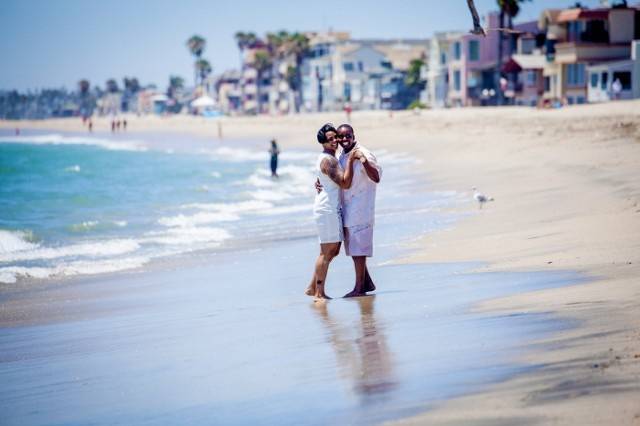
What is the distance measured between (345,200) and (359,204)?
134mm

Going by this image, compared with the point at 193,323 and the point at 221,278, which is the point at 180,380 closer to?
the point at 193,323

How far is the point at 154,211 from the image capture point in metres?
24.4

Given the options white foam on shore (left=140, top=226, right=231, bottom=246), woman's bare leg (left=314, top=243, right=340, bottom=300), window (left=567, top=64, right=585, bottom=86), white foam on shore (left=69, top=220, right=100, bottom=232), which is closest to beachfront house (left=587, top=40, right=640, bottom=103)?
window (left=567, top=64, right=585, bottom=86)

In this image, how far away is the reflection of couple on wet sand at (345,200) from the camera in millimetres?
8406

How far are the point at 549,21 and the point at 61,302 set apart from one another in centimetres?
5611

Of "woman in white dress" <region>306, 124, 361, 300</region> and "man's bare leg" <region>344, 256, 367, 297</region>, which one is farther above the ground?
"woman in white dress" <region>306, 124, 361, 300</region>

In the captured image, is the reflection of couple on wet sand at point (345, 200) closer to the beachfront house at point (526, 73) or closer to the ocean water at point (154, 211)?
the ocean water at point (154, 211)

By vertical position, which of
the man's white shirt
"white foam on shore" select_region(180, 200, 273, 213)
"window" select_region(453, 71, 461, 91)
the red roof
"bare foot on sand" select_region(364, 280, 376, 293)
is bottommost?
"white foam on shore" select_region(180, 200, 273, 213)

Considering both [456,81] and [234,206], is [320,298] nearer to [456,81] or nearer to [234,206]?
[234,206]

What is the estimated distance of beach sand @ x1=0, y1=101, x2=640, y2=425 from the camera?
4.56m

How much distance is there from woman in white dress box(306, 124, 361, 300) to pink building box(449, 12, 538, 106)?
→ 212 ft

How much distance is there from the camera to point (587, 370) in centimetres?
493

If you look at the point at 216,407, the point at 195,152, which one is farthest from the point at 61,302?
the point at 195,152

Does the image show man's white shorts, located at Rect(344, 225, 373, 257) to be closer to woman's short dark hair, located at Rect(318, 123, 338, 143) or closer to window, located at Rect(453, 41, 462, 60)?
woman's short dark hair, located at Rect(318, 123, 338, 143)
